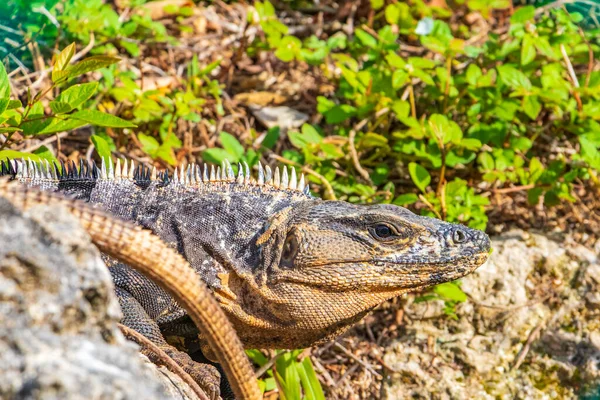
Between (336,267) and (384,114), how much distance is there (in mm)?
2368

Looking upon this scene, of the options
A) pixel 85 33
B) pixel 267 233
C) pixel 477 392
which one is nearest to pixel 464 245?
pixel 267 233

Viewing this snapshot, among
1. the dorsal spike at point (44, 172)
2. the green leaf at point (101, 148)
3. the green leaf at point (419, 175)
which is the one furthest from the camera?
the green leaf at point (419, 175)

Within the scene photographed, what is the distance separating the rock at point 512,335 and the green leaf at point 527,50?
1.28m

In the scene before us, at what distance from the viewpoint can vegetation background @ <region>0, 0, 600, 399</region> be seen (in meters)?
5.35

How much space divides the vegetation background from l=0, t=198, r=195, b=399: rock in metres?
2.81

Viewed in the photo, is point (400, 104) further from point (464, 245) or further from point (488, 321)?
point (464, 245)

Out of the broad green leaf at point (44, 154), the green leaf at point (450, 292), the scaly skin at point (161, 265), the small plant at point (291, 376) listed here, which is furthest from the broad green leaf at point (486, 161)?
the scaly skin at point (161, 265)

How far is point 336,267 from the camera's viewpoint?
3.64 metres

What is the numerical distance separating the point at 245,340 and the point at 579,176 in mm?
2887

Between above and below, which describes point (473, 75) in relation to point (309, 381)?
above

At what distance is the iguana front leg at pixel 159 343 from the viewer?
3.41 meters

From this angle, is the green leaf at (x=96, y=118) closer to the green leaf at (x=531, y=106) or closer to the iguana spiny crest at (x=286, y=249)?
the iguana spiny crest at (x=286, y=249)

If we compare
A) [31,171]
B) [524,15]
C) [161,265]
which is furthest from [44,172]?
[524,15]

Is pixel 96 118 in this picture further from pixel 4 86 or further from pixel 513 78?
pixel 513 78
